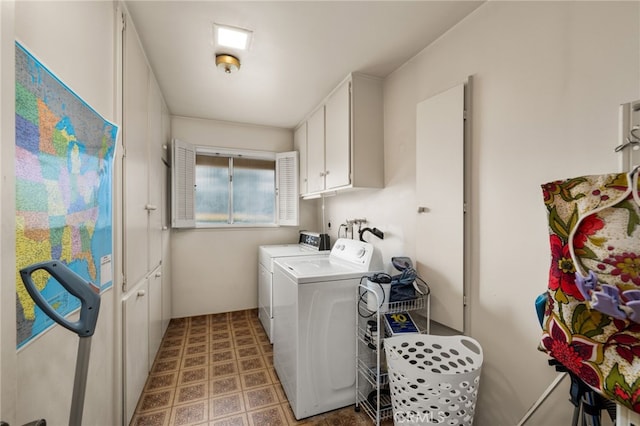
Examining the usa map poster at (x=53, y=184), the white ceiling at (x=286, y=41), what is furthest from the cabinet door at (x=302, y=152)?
the usa map poster at (x=53, y=184)

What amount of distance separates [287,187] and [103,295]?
2.44 metres

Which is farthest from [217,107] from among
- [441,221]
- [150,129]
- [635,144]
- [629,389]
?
[629,389]

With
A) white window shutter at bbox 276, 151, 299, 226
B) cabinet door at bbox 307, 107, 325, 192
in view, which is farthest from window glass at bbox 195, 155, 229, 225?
cabinet door at bbox 307, 107, 325, 192

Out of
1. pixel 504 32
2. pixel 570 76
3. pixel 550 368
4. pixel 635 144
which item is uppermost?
pixel 504 32

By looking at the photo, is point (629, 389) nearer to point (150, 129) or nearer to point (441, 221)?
point (441, 221)

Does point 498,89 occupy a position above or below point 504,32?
below

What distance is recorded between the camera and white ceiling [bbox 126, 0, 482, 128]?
56.1 inches

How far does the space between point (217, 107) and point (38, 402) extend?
108 inches

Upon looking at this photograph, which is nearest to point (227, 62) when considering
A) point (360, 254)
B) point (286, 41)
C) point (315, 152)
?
point (286, 41)

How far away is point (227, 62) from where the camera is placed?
184 cm

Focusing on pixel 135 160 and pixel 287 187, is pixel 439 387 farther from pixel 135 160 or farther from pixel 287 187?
pixel 287 187

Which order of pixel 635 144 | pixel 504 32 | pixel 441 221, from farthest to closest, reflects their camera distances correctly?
1. pixel 441 221
2. pixel 504 32
3. pixel 635 144

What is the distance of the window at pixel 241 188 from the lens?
10.7ft

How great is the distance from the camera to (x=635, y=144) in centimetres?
90
